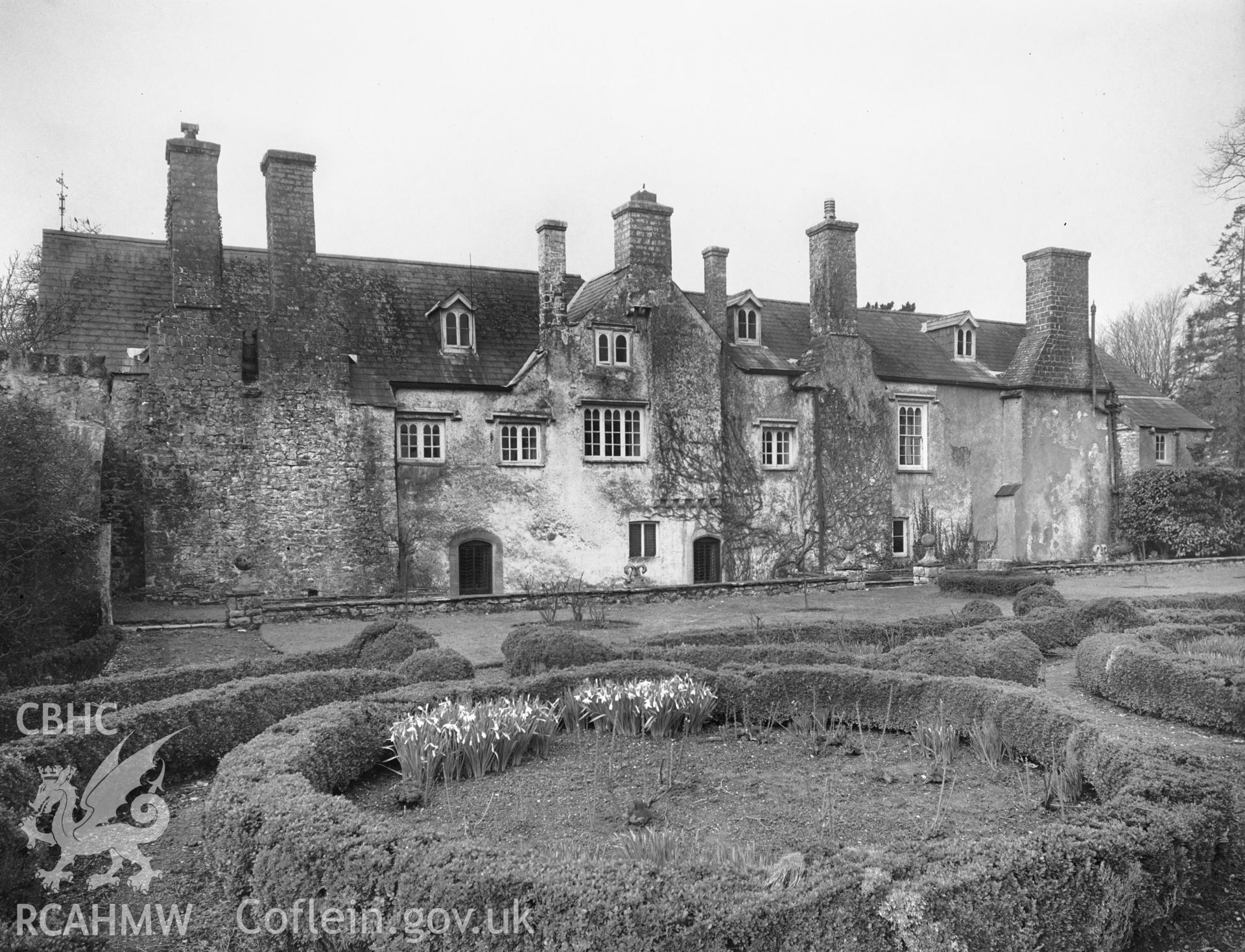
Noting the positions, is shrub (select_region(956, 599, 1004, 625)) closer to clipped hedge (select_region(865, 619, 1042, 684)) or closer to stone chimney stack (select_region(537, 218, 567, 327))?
clipped hedge (select_region(865, 619, 1042, 684))

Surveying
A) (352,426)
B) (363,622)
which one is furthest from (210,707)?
(352,426)

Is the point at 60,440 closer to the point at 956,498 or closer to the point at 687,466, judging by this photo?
the point at 687,466

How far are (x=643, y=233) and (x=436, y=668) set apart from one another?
18562mm

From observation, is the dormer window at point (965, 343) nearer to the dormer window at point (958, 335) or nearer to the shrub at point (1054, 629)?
the dormer window at point (958, 335)

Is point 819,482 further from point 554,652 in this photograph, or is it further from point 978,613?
point 554,652

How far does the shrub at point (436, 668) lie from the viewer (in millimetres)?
10484

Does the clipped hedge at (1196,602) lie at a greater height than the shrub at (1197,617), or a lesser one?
lesser

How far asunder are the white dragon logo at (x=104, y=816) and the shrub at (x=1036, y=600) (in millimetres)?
13434

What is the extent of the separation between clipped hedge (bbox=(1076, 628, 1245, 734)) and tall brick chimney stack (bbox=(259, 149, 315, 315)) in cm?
1859

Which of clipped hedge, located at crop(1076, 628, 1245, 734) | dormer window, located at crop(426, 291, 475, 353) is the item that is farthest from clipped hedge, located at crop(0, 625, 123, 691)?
dormer window, located at crop(426, 291, 475, 353)

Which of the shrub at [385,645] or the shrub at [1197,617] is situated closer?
the shrub at [385,645]

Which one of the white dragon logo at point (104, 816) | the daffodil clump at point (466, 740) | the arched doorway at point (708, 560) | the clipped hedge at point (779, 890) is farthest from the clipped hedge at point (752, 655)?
the arched doorway at point (708, 560)

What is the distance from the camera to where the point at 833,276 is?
2875 cm

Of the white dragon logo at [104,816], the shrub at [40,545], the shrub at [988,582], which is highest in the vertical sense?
the shrub at [40,545]
